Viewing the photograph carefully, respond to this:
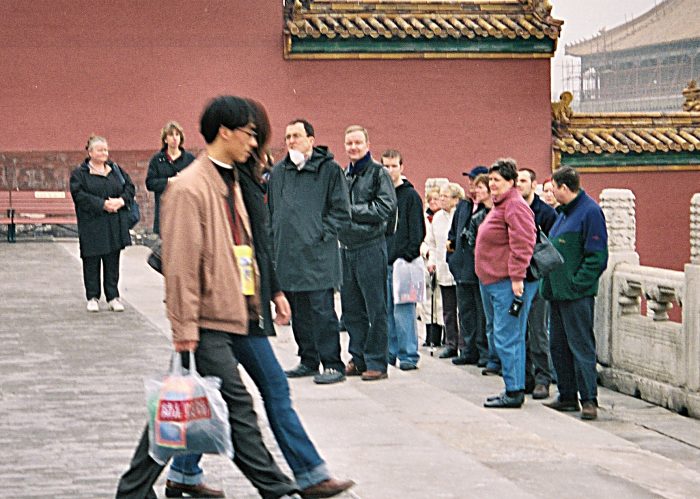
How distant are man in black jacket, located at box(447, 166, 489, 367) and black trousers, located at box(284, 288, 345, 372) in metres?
2.64

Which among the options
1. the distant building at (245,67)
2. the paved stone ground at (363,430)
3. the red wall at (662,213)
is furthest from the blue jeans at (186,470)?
the red wall at (662,213)

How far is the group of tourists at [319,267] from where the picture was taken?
5344 mm

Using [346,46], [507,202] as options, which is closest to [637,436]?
[507,202]

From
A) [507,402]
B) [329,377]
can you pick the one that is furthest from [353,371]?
[507,402]

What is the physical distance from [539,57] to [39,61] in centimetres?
651

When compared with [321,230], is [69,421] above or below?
below

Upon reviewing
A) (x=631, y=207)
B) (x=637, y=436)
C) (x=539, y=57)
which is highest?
(x=539, y=57)

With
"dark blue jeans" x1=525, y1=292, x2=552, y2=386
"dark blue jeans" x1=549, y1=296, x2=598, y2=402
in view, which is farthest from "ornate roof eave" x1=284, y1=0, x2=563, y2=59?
"dark blue jeans" x1=549, y1=296, x2=598, y2=402

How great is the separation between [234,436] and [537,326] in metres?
5.74

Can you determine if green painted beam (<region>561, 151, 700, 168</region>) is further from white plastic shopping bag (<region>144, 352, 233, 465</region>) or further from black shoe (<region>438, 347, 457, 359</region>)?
white plastic shopping bag (<region>144, 352, 233, 465</region>)

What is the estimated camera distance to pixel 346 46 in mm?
18562

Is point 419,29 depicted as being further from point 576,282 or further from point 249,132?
point 249,132

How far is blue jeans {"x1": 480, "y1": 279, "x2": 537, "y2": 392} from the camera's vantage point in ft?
30.7

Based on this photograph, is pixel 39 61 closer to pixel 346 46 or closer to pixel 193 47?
pixel 193 47
